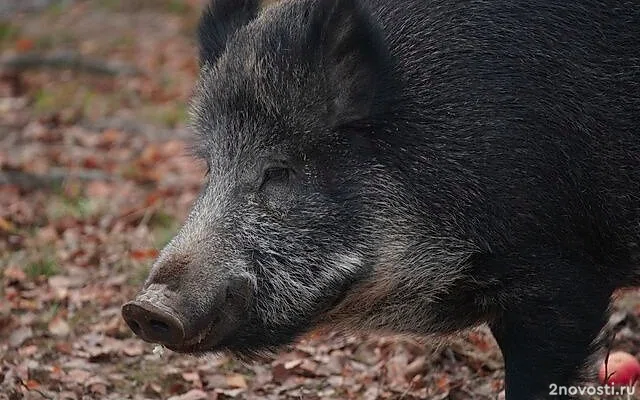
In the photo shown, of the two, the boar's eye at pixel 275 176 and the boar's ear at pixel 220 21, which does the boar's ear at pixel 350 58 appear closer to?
the boar's eye at pixel 275 176

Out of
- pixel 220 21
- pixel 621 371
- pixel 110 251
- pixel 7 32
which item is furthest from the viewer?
pixel 7 32

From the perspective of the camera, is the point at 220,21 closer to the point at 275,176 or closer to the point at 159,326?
the point at 275,176

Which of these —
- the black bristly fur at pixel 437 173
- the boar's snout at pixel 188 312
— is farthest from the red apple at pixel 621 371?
the boar's snout at pixel 188 312

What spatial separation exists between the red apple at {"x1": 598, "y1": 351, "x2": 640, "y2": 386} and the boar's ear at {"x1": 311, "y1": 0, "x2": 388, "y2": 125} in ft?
5.69

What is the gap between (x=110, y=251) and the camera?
7727 millimetres

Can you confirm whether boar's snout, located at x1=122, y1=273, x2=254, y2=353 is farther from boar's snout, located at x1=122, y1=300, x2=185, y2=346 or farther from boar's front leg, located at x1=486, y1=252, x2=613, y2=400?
boar's front leg, located at x1=486, y1=252, x2=613, y2=400

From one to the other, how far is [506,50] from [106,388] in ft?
8.53

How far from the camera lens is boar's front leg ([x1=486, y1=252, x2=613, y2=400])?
14.5 ft

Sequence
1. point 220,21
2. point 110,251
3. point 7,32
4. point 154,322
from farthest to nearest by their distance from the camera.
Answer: point 7,32
point 110,251
point 220,21
point 154,322

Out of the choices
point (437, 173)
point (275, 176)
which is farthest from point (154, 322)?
point (437, 173)

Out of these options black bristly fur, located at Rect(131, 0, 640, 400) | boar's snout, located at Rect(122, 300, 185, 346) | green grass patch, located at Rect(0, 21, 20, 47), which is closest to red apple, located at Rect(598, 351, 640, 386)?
black bristly fur, located at Rect(131, 0, 640, 400)

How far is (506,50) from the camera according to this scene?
15.1 feet

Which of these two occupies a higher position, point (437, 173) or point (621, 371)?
point (437, 173)

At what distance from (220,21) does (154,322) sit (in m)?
1.69
